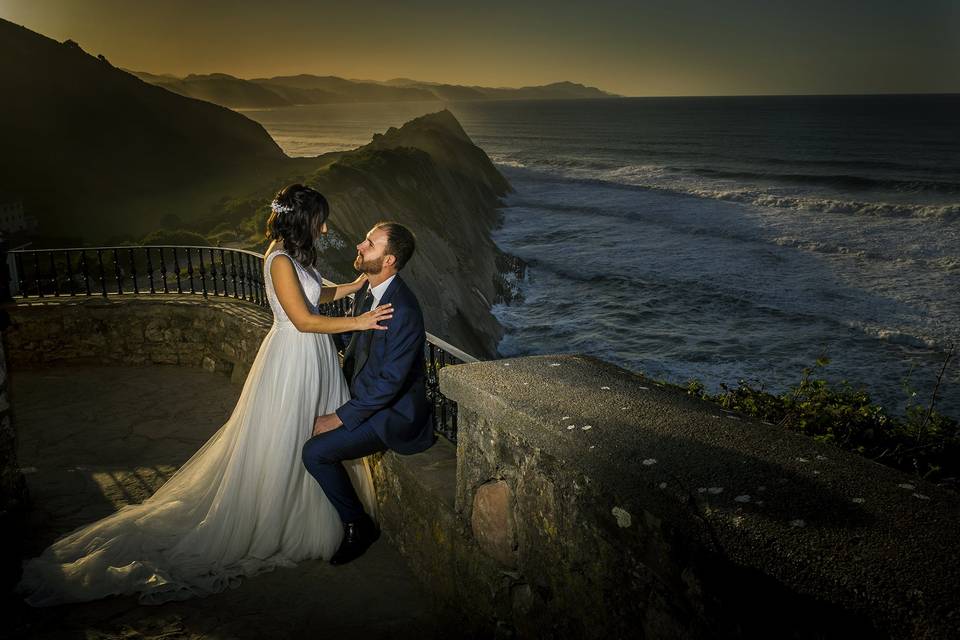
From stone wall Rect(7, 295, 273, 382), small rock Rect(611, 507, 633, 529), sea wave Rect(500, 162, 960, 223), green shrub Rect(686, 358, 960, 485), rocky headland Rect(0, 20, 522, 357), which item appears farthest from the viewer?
sea wave Rect(500, 162, 960, 223)

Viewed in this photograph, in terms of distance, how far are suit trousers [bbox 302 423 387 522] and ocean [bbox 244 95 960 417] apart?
732 cm

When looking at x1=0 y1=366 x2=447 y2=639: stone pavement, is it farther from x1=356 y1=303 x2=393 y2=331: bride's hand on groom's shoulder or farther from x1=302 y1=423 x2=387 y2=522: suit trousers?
x1=356 y1=303 x2=393 y2=331: bride's hand on groom's shoulder

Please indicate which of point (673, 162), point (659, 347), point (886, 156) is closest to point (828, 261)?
point (659, 347)

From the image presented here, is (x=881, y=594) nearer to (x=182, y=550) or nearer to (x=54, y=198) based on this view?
(x=182, y=550)

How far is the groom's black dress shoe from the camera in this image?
13.6ft

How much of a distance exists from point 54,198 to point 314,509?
64.9m

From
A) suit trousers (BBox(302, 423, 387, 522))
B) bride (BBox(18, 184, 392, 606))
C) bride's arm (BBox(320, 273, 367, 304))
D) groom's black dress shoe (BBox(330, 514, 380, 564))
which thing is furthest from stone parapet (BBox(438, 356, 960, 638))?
bride's arm (BBox(320, 273, 367, 304))

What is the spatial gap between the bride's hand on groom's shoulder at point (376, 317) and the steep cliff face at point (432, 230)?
12178 millimetres

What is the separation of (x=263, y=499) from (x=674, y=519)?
299 centimetres

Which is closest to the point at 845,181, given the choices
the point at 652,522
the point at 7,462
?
the point at 7,462

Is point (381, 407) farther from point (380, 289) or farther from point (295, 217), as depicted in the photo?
point (295, 217)

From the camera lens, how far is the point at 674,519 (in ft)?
6.28

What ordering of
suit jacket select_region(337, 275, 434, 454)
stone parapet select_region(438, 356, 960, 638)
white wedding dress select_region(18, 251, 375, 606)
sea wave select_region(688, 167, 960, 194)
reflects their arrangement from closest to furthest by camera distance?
stone parapet select_region(438, 356, 960, 638) → suit jacket select_region(337, 275, 434, 454) → white wedding dress select_region(18, 251, 375, 606) → sea wave select_region(688, 167, 960, 194)

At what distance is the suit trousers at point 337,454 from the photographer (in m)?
3.89
